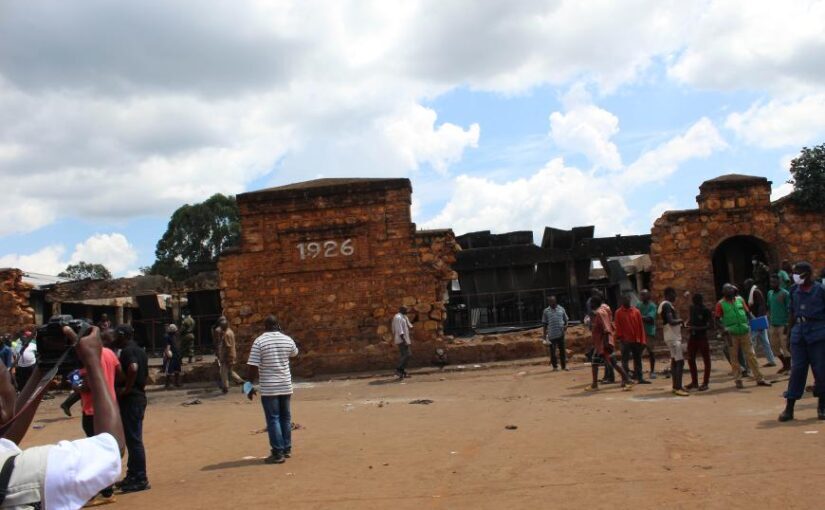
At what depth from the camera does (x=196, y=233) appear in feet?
153

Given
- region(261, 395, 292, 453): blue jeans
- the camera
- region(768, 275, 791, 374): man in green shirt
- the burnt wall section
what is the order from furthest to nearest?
the burnt wall section < region(768, 275, 791, 374): man in green shirt < region(261, 395, 292, 453): blue jeans < the camera

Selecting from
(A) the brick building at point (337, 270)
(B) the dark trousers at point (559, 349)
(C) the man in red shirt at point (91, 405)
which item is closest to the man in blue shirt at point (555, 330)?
(B) the dark trousers at point (559, 349)

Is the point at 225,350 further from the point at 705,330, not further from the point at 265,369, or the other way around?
the point at 705,330

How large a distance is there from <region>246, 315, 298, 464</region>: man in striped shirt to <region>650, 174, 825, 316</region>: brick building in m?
11.4

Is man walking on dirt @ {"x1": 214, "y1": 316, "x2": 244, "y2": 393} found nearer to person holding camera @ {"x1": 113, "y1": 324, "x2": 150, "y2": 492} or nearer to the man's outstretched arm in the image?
person holding camera @ {"x1": 113, "y1": 324, "x2": 150, "y2": 492}

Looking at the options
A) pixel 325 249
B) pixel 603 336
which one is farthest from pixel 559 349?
pixel 325 249

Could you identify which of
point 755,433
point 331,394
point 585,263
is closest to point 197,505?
point 755,433

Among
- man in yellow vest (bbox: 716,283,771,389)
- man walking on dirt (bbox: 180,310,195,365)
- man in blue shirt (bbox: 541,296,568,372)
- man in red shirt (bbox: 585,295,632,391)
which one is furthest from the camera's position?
man walking on dirt (bbox: 180,310,195,365)

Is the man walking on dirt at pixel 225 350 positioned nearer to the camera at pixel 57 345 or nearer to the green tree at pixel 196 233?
the camera at pixel 57 345

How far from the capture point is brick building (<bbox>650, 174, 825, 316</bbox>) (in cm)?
1703

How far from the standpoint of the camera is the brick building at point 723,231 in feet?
55.9

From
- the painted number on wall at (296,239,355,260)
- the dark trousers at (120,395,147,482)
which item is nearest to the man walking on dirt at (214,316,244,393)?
the painted number on wall at (296,239,355,260)

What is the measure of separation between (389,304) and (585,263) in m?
7.69

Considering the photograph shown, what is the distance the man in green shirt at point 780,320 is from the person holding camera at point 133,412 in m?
10.4
